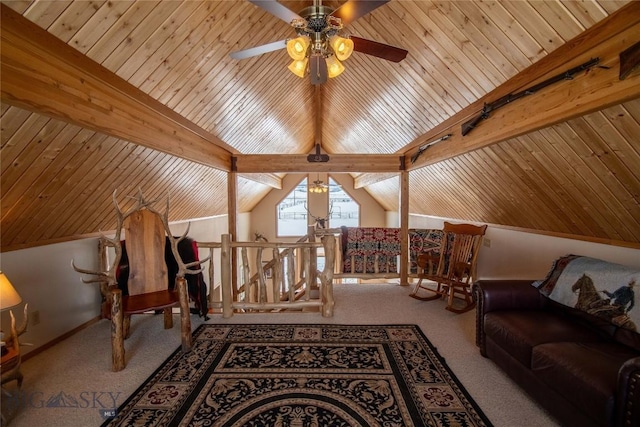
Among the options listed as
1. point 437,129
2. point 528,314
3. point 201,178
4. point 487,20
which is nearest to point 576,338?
point 528,314

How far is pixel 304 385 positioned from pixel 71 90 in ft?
8.77

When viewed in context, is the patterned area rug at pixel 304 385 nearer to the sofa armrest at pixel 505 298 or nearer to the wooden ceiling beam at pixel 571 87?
the sofa armrest at pixel 505 298

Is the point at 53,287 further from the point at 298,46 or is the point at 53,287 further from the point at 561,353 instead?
the point at 561,353

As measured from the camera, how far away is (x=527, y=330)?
2207 millimetres

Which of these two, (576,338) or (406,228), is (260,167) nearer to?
(406,228)

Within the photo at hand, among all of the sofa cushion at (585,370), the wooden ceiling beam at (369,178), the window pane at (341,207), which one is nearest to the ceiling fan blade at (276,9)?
the sofa cushion at (585,370)

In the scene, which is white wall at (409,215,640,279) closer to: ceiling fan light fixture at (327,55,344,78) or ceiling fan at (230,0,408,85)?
ceiling fan at (230,0,408,85)

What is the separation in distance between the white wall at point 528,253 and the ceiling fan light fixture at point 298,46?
10.4 feet

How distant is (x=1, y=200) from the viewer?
7.56 feet

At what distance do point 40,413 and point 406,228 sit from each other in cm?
468

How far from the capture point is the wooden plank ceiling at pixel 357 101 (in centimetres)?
197

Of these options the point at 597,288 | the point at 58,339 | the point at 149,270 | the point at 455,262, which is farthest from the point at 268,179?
the point at 597,288

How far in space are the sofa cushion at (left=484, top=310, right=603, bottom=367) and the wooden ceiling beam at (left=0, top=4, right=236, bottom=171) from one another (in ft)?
11.5

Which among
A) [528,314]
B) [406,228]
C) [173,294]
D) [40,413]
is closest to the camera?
[40,413]
